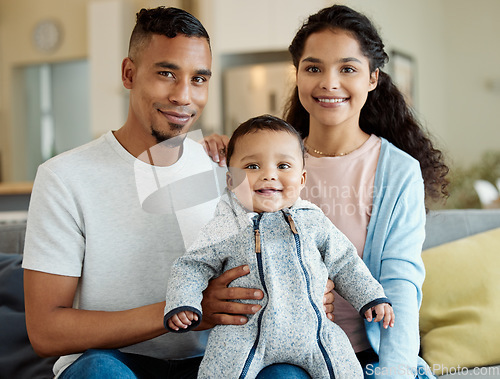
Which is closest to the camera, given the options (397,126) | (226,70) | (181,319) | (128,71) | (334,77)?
(181,319)

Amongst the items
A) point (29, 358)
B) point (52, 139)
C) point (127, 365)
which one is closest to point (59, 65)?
point (52, 139)

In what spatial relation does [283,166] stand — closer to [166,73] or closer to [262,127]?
[262,127]

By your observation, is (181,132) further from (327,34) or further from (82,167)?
(327,34)

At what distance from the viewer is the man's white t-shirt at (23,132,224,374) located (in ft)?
4.29

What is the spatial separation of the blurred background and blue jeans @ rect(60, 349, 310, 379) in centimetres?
360

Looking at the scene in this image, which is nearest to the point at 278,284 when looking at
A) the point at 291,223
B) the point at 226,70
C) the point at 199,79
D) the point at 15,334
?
the point at 291,223

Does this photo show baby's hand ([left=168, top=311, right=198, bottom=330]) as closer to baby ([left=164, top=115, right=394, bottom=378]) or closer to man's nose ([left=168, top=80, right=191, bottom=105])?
baby ([left=164, top=115, right=394, bottom=378])

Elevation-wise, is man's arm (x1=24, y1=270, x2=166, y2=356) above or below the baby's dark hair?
below

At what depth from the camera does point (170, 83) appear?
4.57 feet

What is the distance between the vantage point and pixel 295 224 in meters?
1.20

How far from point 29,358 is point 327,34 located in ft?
4.12

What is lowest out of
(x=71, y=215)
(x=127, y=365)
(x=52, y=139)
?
(x=52, y=139)

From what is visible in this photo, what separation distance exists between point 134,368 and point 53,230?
1.22 feet

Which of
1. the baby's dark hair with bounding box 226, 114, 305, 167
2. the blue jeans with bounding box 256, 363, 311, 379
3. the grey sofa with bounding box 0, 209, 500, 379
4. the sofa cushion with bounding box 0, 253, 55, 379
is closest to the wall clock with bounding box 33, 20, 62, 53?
the grey sofa with bounding box 0, 209, 500, 379
